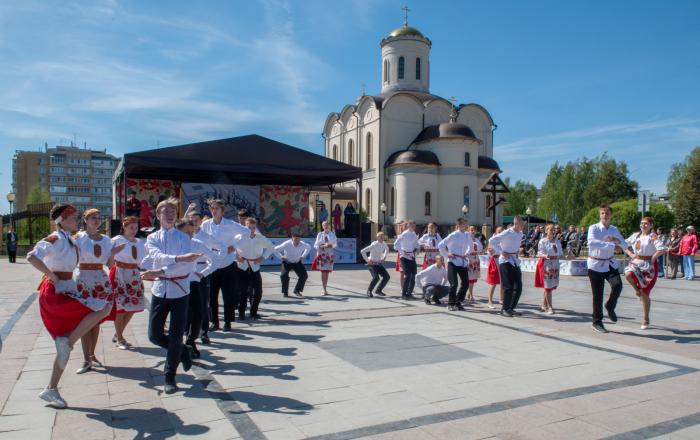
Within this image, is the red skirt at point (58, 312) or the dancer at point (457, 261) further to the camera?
the dancer at point (457, 261)

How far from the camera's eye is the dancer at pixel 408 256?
1205 cm

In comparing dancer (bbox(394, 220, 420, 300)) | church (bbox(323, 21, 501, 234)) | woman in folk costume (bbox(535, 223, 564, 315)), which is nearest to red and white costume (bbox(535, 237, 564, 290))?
woman in folk costume (bbox(535, 223, 564, 315))

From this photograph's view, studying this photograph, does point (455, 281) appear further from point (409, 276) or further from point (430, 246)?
point (430, 246)

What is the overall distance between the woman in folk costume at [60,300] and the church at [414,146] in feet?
128

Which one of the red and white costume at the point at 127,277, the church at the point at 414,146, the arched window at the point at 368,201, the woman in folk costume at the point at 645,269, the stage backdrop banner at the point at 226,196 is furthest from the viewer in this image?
the arched window at the point at 368,201

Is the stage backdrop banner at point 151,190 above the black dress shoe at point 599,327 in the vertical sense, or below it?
above

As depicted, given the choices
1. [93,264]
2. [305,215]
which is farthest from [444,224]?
[93,264]

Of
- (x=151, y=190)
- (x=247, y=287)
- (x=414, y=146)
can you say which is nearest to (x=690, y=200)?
(x=414, y=146)

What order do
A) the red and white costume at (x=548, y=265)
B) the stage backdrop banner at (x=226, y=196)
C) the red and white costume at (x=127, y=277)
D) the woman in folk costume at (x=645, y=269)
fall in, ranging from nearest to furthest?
the red and white costume at (x=127, y=277) < the woman in folk costume at (x=645, y=269) < the red and white costume at (x=548, y=265) < the stage backdrop banner at (x=226, y=196)

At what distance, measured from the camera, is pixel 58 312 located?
15.6 feet

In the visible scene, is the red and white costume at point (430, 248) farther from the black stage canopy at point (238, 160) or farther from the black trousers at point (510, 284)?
the black stage canopy at point (238, 160)

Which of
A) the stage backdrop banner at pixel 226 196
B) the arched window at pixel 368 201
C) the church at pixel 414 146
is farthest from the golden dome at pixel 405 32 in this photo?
the stage backdrop banner at pixel 226 196

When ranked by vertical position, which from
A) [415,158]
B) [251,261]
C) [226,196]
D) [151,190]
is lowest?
[251,261]

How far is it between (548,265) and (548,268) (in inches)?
2.4
